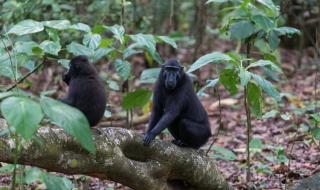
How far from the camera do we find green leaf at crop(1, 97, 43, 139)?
2787 mm

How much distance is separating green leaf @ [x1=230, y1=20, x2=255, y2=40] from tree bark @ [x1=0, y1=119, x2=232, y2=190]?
140 centimetres

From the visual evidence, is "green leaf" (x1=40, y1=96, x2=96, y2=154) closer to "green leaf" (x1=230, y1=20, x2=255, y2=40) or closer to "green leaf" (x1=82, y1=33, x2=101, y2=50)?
"green leaf" (x1=82, y1=33, x2=101, y2=50)

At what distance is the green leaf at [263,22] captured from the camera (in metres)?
6.33

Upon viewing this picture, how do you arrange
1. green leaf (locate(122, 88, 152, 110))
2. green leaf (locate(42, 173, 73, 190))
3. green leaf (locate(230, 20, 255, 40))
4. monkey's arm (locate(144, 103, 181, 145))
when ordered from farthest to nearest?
1. green leaf (locate(122, 88, 152, 110))
2. green leaf (locate(230, 20, 255, 40))
3. monkey's arm (locate(144, 103, 181, 145))
4. green leaf (locate(42, 173, 73, 190))

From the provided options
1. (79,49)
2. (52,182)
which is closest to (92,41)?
(79,49)

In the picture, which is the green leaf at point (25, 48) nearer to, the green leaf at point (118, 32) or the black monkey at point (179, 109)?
the green leaf at point (118, 32)

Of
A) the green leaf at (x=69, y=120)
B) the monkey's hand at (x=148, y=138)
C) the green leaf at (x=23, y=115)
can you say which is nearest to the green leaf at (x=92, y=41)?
the monkey's hand at (x=148, y=138)

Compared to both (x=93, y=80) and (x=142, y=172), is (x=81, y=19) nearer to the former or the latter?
(x=93, y=80)

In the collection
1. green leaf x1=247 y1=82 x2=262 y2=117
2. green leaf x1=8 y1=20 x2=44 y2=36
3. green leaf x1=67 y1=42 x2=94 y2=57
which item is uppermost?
green leaf x1=8 y1=20 x2=44 y2=36

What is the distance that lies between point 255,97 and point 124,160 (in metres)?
1.65

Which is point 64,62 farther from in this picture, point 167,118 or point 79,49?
point 167,118

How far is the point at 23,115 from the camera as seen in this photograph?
2.82 meters

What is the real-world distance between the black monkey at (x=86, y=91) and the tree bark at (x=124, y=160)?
0.61m

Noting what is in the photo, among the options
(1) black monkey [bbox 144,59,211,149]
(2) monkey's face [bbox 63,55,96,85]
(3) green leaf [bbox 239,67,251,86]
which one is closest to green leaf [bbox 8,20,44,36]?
(2) monkey's face [bbox 63,55,96,85]
